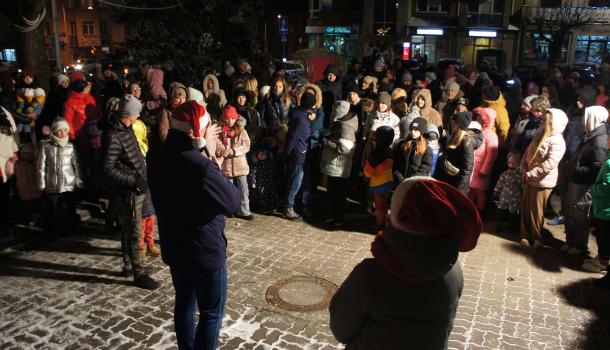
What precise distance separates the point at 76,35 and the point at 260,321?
6759 cm

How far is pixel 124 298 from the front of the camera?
5301 millimetres

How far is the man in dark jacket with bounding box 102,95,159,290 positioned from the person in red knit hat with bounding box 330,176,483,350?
364cm

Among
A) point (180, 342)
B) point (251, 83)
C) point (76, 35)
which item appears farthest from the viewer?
point (76, 35)

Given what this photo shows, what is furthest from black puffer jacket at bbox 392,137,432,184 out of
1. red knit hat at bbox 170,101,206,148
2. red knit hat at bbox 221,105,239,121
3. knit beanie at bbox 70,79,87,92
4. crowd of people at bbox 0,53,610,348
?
knit beanie at bbox 70,79,87,92

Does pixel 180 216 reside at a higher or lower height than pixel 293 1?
lower

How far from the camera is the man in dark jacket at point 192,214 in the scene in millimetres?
3334

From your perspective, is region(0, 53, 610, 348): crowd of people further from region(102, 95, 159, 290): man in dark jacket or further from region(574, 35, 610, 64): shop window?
region(574, 35, 610, 64): shop window

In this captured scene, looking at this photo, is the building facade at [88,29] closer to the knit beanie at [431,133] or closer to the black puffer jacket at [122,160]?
the knit beanie at [431,133]

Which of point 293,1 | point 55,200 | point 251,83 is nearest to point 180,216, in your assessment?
point 55,200

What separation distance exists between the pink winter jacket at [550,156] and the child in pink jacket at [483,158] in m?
0.90

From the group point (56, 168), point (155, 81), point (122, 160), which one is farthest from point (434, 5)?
point (122, 160)

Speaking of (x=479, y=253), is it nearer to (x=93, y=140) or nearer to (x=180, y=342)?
(x=180, y=342)

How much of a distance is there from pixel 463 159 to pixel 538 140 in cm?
100

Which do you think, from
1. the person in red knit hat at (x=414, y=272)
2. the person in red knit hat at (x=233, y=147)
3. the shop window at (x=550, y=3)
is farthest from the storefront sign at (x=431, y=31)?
the person in red knit hat at (x=414, y=272)
